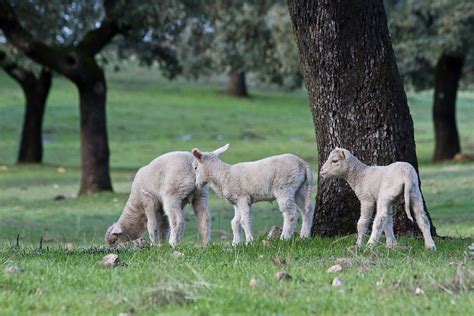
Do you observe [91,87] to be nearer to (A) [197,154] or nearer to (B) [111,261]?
(A) [197,154]

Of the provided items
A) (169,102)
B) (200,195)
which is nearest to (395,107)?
(200,195)

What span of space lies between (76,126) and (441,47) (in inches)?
959

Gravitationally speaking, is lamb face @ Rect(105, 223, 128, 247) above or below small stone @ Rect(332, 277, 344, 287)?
below

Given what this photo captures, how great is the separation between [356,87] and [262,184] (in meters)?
1.50

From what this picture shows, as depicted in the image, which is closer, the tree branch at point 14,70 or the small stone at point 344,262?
the small stone at point 344,262

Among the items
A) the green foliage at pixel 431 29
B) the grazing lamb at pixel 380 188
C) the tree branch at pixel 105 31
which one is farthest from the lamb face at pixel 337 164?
the green foliage at pixel 431 29

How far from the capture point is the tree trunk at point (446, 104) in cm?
3378

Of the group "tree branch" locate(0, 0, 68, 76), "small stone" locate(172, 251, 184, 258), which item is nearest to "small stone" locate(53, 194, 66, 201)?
"tree branch" locate(0, 0, 68, 76)

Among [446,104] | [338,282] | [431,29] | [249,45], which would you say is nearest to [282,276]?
[338,282]

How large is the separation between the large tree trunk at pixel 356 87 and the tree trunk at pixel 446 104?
2324 cm

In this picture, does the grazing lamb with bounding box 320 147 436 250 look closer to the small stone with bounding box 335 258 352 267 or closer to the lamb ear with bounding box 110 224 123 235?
the small stone with bounding box 335 258 352 267

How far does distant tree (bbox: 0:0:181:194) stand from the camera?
23.1 m

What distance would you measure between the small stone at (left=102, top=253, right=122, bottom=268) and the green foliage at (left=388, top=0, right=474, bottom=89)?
76.6ft

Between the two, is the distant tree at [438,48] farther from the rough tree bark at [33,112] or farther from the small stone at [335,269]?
the small stone at [335,269]
